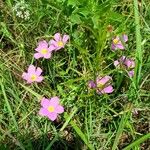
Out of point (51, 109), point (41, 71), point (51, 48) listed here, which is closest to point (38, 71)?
point (41, 71)

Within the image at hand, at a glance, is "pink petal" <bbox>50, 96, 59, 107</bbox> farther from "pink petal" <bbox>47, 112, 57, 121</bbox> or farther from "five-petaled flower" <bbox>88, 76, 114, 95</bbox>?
"five-petaled flower" <bbox>88, 76, 114, 95</bbox>

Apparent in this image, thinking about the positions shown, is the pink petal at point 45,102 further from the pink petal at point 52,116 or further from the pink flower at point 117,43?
the pink flower at point 117,43

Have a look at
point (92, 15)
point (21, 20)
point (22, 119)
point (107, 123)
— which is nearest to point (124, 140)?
point (107, 123)

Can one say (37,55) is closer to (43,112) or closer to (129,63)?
(43,112)

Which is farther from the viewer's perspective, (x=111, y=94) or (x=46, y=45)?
(x=46, y=45)

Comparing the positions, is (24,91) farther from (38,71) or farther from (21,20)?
(21,20)

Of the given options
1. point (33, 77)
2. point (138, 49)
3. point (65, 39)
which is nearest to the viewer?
point (138, 49)
